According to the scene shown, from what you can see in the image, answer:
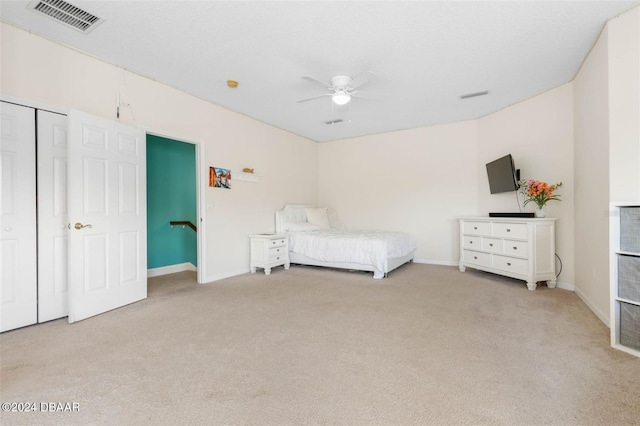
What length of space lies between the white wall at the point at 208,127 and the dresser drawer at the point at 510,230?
385 centimetres

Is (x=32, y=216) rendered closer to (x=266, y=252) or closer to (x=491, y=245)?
(x=266, y=252)

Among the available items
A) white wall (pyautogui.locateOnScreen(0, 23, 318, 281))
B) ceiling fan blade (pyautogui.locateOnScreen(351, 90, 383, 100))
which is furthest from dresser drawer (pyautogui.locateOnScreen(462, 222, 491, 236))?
white wall (pyautogui.locateOnScreen(0, 23, 318, 281))

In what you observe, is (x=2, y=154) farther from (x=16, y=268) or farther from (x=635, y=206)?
(x=635, y=206)

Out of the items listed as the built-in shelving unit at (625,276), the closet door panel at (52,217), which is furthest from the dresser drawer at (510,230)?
the closet door panel at (52,217)

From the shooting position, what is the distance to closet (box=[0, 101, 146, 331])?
2.53m

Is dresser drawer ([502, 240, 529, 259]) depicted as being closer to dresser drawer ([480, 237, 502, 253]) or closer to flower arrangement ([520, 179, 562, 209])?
dresser drawer ([480, 237, 502, 253])

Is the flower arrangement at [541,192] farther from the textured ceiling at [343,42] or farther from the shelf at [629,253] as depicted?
the shelf at [629,253]

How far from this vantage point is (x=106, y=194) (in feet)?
9.83

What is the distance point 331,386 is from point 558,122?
453cm

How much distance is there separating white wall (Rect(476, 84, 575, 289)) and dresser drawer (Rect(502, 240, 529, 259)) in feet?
1.75

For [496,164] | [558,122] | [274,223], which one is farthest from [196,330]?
[558,122]

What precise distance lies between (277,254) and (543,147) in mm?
4480

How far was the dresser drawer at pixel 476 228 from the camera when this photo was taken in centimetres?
430

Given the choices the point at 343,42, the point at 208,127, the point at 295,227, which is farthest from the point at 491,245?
the point at 208,127
